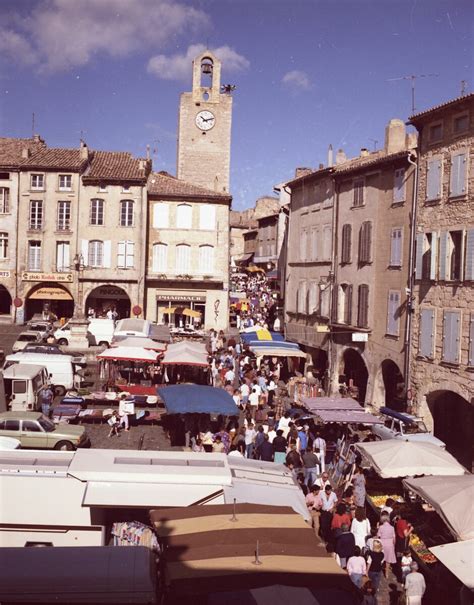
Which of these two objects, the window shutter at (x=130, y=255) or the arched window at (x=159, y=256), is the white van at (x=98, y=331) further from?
the arched window at (x=159, y=256)

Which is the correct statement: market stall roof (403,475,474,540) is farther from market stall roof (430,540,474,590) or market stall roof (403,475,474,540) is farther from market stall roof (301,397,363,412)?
market stall roof (301,397,363,412)

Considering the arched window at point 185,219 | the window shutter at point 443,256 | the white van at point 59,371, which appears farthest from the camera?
the arched window at point 185,219

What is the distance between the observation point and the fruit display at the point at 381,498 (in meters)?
15.4

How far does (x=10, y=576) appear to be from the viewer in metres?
8.00

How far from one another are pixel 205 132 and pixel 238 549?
51.0 meters

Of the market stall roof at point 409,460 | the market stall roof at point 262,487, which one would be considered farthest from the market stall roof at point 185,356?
the market stall roof at point 262,487

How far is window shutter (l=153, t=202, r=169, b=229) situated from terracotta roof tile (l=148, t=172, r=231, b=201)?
721mm

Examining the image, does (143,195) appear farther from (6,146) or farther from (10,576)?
(10,576)

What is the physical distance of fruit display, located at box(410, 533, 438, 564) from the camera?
41.9 ft

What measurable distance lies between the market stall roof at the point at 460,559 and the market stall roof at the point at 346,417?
8753 millimetres

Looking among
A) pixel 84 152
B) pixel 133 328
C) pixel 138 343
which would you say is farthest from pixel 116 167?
pixel 138 343

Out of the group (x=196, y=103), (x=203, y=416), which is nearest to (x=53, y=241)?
(x=196, y=103)

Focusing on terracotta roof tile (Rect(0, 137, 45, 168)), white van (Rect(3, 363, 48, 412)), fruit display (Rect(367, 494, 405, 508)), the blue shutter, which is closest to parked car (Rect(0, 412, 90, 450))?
white van (Rect(3, 363, 48, 412))

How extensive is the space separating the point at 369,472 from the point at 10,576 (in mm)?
10854
